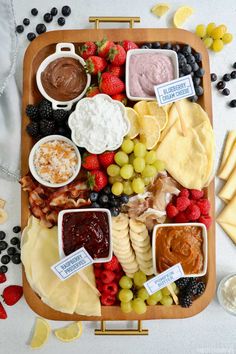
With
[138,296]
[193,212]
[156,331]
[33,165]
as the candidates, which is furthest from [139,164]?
[156,331]

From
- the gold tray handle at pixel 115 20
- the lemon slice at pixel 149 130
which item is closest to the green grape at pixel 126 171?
the lemon slice at pixel 149 130

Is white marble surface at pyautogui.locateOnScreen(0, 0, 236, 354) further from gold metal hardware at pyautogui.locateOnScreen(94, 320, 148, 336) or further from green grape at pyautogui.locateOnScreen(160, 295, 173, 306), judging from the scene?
green grape at pyautogui.locateOnScreen(160, 295, 173, 306)

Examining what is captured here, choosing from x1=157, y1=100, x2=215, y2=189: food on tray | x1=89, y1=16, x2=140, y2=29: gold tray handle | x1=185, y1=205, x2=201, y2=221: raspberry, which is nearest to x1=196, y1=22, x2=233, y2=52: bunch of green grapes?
x1=89, y1=16, x2=140, y2=29: gold tray handle

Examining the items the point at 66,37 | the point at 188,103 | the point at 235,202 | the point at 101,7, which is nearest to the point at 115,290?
the point at 235,202

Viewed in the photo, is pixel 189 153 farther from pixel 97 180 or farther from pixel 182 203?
pixel 97 180

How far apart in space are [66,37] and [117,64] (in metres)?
0.24

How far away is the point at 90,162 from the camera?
5.14 ft

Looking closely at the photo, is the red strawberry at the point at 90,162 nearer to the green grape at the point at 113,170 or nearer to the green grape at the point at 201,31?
the green grape at the point at 113,170

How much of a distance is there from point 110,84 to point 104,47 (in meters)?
0.14

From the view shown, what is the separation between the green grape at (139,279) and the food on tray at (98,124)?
0.46 meters

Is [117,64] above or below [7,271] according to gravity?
above

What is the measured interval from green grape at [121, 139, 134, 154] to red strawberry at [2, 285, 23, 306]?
71 cm

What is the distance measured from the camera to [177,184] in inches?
64.4

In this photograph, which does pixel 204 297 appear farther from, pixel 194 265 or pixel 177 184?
pixel 177 184
